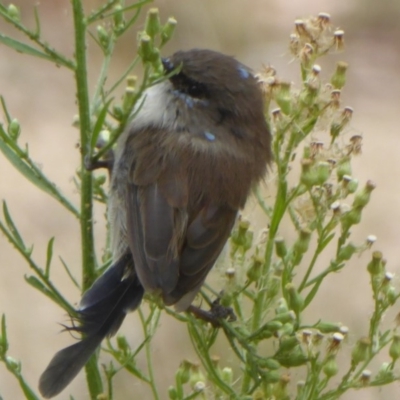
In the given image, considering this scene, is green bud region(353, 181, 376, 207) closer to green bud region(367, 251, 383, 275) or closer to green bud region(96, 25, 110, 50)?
green bud region(367, 251, 383, 275)

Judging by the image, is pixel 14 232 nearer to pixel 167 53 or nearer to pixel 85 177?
pixel 85 177

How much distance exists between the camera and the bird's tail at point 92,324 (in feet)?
10.4

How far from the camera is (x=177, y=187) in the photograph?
3.64 m

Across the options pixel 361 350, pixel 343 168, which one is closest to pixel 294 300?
pixel 361 350

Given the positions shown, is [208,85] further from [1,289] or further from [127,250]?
[1,289]

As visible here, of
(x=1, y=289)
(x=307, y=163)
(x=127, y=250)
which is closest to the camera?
(x=307, y=163)

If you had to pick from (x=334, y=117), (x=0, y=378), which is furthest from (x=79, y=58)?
(x=0, y=378)

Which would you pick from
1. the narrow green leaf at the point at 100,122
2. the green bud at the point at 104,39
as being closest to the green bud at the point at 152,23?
the green bud at the point at 104,39

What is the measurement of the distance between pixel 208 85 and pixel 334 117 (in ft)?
2.14

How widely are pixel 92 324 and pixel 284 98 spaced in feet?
3.22

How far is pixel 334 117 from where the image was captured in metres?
3.39

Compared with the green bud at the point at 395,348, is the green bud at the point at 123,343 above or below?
below

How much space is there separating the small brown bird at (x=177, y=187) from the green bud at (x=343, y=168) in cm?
48

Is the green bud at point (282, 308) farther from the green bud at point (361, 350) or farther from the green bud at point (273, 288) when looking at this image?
the green bud at point (361, 350)
